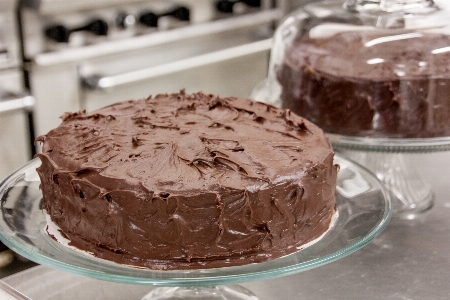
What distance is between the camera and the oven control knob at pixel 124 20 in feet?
8.83

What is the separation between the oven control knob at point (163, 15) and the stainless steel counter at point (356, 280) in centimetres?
172

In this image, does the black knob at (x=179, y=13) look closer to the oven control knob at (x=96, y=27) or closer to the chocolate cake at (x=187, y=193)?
the oven control knob at (x=96, y=27)

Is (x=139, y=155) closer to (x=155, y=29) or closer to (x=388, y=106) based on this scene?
(x=388, y=106)

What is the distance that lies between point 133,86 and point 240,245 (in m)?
1.85

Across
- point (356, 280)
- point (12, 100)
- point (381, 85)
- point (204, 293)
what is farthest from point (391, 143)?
point (12, 100)

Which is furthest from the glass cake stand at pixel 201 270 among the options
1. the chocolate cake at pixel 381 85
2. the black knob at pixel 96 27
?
the black knob at pixel 96 27

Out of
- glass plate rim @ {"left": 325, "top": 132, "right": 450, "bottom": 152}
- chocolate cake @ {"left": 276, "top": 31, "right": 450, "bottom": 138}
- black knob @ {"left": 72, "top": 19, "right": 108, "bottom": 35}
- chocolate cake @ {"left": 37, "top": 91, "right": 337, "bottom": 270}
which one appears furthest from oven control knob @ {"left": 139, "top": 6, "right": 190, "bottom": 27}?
chocolate cake @ {"left": 37, "top": 91, "right": 337, "bottom": 270}

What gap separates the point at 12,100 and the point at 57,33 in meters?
0.35

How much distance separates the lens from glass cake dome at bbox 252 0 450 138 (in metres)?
1.49

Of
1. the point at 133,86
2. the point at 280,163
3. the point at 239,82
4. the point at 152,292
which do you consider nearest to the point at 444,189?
the point at 280,163

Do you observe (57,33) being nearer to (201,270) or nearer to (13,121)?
(13,121)

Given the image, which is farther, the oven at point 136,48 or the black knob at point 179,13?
the black knob at point 179,13

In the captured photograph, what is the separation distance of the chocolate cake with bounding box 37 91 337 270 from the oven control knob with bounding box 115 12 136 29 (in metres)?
1.56

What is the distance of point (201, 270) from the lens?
1.00 m
